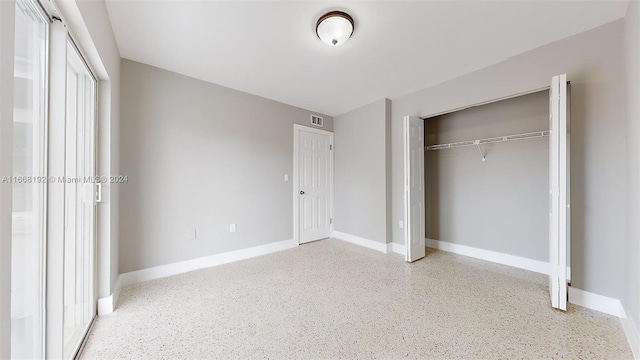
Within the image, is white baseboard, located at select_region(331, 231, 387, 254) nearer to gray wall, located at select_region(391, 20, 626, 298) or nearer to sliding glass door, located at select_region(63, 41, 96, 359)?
gray wall, located at select_region(391, 20, 626, 298)

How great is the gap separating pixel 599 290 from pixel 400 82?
9.44 ft

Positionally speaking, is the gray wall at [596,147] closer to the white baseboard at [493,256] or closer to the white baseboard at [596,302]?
the white baseboard at [596,302]

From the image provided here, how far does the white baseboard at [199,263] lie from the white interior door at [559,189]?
320cm

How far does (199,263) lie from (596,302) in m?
4.09

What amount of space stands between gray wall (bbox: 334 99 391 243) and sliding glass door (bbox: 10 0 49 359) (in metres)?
3.52

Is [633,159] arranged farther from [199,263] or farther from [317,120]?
[199,263]

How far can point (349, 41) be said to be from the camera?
7.27ft

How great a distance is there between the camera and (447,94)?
10.0ft

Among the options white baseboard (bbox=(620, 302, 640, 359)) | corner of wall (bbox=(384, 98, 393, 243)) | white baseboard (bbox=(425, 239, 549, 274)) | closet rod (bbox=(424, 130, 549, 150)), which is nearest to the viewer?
white baseboard (bbox=(620, 302, 640, 359))

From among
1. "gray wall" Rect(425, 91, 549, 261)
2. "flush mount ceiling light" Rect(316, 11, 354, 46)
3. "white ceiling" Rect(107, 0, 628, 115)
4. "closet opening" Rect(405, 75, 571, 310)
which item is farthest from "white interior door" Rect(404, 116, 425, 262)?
"flush mount ceiling light" Rect(316, 11, 354, 46)

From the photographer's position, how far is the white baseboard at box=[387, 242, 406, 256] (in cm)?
358

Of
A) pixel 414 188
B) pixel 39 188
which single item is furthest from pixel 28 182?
pixel 414 188

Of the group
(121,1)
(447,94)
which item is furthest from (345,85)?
(121,1)

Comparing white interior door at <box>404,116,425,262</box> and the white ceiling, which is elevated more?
the white ceiling
